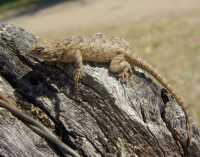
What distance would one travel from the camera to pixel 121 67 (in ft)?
17.9

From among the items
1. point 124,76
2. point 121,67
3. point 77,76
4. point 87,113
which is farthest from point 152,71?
point 87,113

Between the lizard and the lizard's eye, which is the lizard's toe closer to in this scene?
the lizard

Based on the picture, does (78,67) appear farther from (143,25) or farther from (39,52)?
(143,25)

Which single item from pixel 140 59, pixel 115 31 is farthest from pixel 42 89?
pixel 115 31

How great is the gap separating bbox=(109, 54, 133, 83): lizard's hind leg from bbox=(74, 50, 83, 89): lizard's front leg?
10.4 inches

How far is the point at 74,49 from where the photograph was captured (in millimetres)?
6074

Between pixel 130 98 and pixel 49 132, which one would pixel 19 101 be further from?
pixel 130 98

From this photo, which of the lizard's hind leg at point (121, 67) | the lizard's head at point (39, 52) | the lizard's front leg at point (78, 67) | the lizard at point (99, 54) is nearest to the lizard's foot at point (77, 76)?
the lizard's front leg at point (78, 67)

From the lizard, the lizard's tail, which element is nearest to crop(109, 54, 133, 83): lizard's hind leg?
the lizard

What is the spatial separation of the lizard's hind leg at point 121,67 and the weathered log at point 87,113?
80 millimetres

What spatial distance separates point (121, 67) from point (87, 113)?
0.81 meters

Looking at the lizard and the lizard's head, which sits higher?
→ the lizard's head

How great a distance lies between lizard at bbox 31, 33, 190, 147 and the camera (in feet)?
17.9

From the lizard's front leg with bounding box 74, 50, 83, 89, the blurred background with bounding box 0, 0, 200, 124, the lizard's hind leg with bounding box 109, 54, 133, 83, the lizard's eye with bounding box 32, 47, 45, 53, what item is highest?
the lizard's eye with bounding box 32, 47, 45, 53
